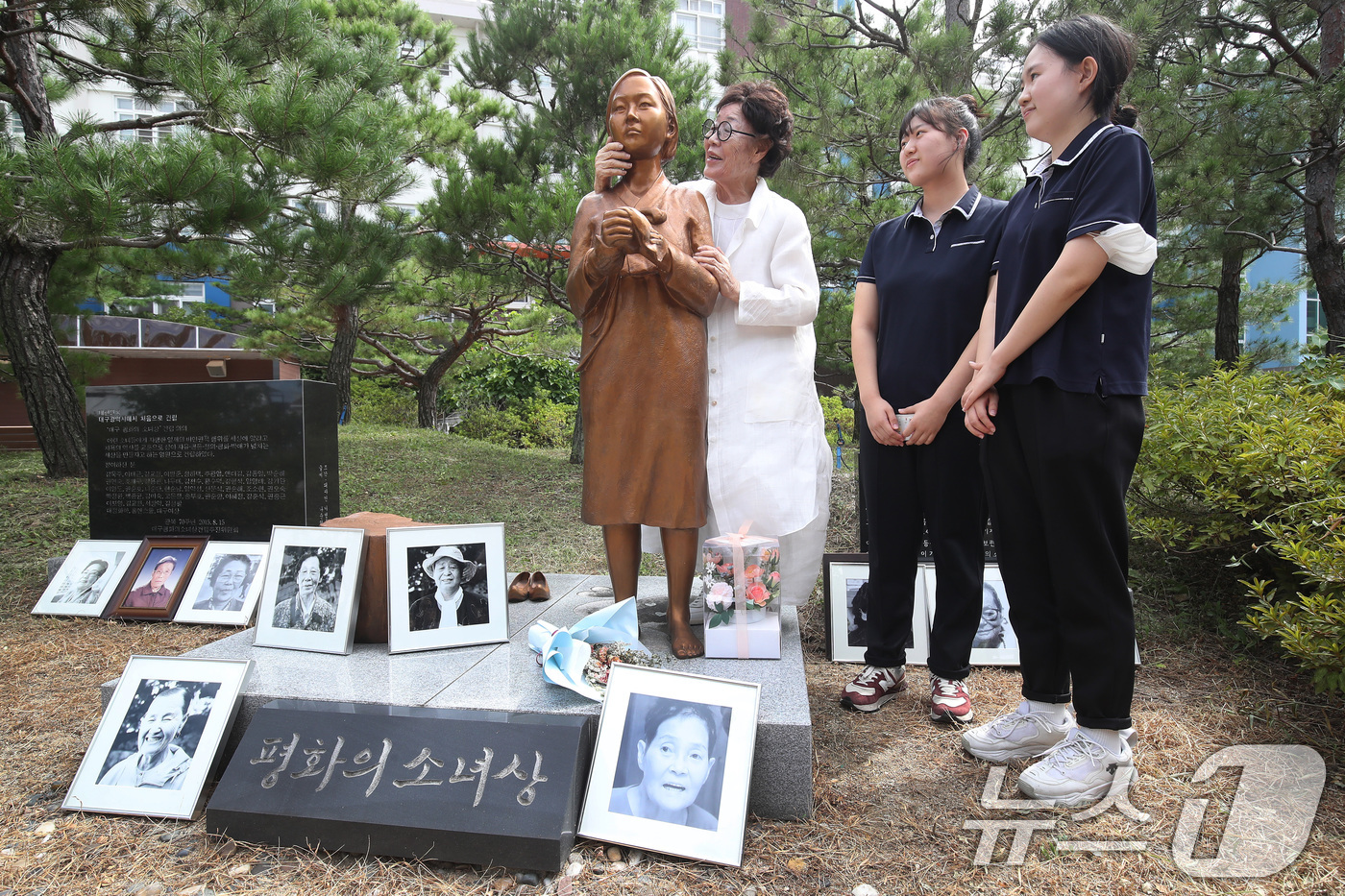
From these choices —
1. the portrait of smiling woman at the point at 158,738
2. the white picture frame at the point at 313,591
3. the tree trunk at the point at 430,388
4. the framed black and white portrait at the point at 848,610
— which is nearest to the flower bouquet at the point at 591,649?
the white picture frame at the point at 313,591

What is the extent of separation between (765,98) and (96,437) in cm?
352

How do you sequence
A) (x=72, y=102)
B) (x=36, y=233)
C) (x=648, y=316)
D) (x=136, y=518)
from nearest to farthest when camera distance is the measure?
(x=648, y=316)
(x=136, y=518)
(x=36, y=233)
(x=72, y=102)

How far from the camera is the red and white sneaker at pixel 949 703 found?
2.38m

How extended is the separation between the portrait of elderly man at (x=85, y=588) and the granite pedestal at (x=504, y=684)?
1531mm

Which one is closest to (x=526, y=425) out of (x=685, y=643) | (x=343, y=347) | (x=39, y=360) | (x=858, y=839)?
(x=343, y=347)

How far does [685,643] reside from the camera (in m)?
2.33

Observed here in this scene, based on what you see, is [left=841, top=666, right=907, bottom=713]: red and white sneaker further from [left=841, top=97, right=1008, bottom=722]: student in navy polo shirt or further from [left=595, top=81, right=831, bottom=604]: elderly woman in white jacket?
[left=595, top=81, right=831, bottom=604]: elderly woman in white jacket

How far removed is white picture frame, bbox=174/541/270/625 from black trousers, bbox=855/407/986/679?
8.32 ft

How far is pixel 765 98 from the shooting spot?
2.44 m

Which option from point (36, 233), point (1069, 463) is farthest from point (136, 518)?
point (1069, 463)

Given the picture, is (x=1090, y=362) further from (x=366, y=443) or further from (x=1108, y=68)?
(x=366, y=443)

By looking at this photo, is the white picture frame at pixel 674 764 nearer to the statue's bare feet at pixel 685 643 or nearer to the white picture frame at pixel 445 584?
the statue's bare feet at pixel 685 643

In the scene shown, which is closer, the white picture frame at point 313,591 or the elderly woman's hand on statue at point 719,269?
the elderly woman's hand on statue at point 719,269

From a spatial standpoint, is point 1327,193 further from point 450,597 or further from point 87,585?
point 87,585
